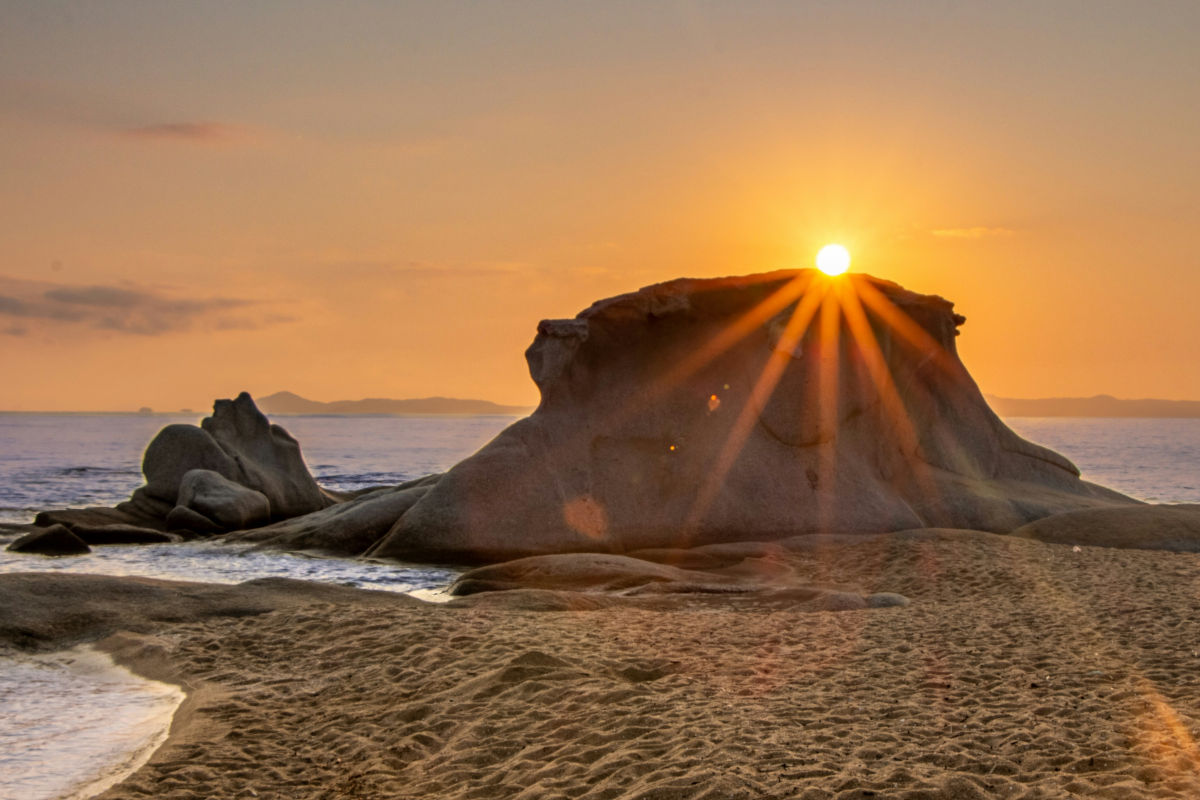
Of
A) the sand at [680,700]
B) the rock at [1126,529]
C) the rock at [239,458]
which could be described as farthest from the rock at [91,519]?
the rock at [1126,529]

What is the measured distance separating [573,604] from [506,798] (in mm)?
6455

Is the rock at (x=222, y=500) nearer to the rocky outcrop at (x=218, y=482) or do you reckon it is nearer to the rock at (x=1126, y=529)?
the rocky outcrop at (x=218, y=482)

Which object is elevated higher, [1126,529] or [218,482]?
[218,482]

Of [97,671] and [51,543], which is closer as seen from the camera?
[97,671]

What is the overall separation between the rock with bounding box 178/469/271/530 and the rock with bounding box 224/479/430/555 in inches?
102

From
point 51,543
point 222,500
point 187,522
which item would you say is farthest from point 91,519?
point 51,543

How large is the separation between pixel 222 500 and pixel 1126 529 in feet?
61.2

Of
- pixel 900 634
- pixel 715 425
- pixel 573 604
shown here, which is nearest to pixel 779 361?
pixel 715 425

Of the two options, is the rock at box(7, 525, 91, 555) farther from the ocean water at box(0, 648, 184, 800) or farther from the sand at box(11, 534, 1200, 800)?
the ocean water at box(0, 648, 184, 800)

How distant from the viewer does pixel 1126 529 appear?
18109 mm

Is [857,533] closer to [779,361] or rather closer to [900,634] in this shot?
[779,361]

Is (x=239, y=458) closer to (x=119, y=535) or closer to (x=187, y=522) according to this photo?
(x=187, y=522)

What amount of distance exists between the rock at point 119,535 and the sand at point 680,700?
10201 millimetres

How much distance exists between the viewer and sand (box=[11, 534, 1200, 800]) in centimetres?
586
